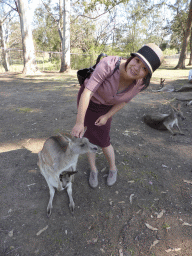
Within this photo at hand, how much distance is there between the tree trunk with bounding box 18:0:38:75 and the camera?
7.20 meters

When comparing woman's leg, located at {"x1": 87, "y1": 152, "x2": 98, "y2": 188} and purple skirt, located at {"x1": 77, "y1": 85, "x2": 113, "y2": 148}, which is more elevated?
purple skirt, located at {"x1": 77, "y1": 85, "x2": 113, "y2": 148}

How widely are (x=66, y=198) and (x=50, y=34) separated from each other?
58.0 feet

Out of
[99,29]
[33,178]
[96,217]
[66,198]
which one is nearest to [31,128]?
[33,178]

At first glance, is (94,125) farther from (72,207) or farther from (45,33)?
(45,33)

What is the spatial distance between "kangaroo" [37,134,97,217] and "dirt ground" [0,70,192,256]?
19cm

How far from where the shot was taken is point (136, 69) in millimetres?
1134

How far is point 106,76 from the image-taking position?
1182 millimetres

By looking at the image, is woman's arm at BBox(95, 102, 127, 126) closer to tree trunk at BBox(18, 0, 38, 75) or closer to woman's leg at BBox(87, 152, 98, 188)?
woman's leg at BBox(87, 152, 98, 188)

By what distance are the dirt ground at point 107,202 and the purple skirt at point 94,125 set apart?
1.81 ft

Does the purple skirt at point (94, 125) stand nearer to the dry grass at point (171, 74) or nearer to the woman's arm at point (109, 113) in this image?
the woman's arm at point (109, 113)

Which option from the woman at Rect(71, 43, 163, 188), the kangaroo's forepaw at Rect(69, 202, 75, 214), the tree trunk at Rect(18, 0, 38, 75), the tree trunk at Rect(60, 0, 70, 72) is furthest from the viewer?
the tree trunk at Rect(60, 0, 70, 72)

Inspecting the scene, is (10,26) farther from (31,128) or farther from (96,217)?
(96,217)

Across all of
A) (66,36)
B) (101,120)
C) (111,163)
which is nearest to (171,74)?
(66,36)

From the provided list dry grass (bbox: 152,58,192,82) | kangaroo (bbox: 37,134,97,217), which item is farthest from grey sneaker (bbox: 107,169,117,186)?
dry grass (bbox: 152,58,192,82)
